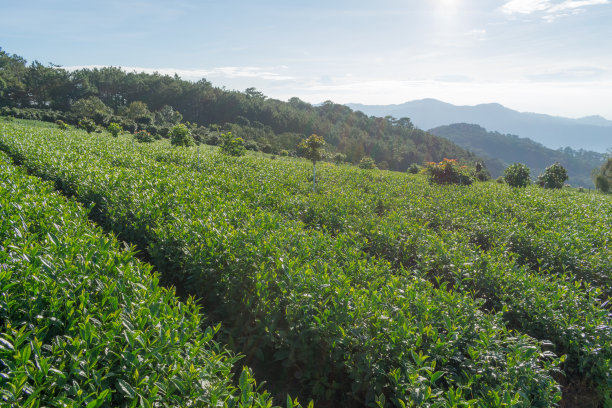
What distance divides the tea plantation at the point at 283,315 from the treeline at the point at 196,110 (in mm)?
36310

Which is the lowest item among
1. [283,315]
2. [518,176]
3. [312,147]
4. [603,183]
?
[283,315]

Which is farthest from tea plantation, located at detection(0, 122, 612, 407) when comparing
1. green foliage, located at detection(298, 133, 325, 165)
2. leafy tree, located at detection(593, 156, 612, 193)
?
leafy tree, located at detection(593, 156, 612, 193)

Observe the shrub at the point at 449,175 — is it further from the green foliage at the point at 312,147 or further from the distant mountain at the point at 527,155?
the distant mountain at the point at 527,155

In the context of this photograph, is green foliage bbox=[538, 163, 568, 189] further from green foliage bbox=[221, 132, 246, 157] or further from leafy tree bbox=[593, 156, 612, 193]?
green foliage bbox=[221, 132, 246, 157]

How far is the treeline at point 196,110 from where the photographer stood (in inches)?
2055

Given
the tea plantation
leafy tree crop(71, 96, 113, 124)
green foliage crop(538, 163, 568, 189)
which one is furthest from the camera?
leafy tree crop(71, 96, 113, 124)

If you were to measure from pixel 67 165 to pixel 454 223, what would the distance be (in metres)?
11.0

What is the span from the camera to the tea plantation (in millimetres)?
2352

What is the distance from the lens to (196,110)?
76.2 meters

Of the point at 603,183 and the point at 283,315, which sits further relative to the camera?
the point at 603,183

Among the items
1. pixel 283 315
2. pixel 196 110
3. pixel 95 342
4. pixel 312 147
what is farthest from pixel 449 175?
pixel 196 110

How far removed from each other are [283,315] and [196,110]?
79908mm

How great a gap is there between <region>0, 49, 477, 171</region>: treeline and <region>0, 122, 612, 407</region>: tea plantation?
36.3m

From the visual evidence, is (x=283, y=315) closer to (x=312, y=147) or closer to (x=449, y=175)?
(x=312, y=147)
